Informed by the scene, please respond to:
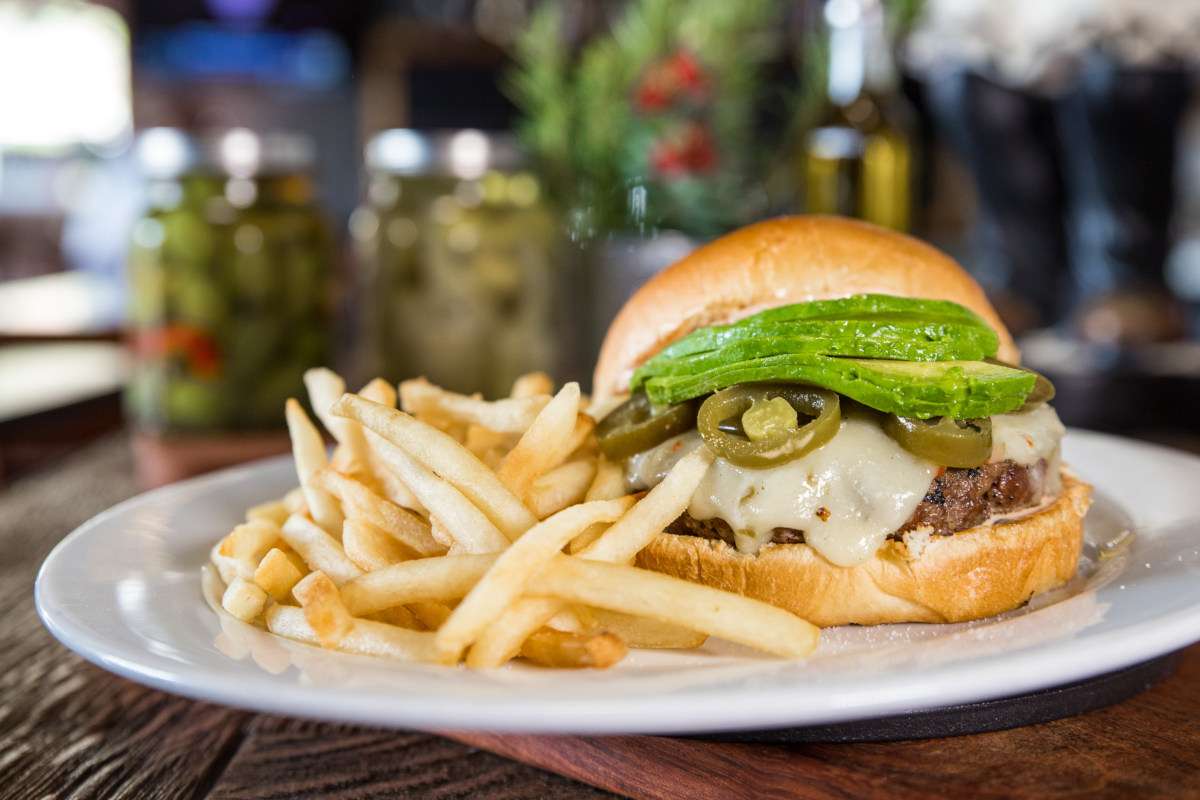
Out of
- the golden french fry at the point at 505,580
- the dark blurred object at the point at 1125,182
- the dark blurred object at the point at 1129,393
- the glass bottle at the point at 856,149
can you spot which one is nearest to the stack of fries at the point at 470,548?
the golden french fry at the point at 505,580

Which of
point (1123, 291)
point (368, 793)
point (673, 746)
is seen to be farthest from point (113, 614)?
point (1123, 291)

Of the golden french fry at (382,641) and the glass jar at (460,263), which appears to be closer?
the golden french fry at (382,641)

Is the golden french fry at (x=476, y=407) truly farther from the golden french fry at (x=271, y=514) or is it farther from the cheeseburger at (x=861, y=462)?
the golden french fry at (x=271, y=514)

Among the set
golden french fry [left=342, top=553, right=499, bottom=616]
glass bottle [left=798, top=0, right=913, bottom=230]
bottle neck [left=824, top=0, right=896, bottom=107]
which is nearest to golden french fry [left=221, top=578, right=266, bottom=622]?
golden french fry [left=342, top=553, right=499, bottom=616]

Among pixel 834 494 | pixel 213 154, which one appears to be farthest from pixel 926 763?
pixel 213 154

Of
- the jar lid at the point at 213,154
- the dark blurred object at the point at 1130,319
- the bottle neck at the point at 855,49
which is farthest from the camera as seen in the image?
the dark blurred object at the point at 1130,319
